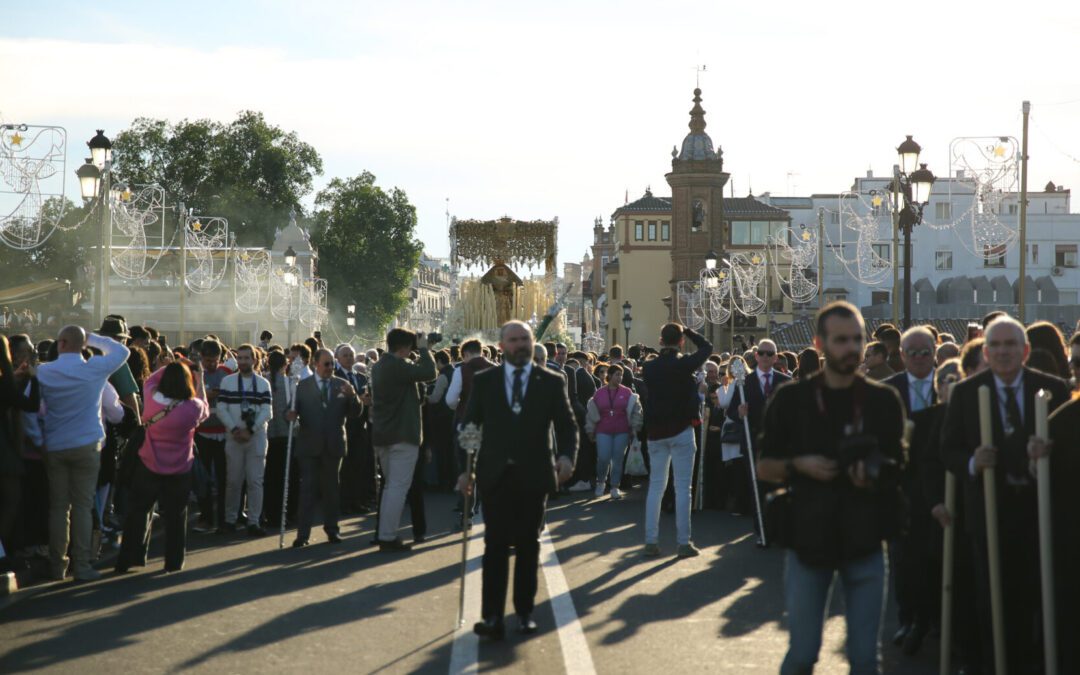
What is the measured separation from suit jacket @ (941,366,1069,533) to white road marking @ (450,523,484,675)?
9.07 feet

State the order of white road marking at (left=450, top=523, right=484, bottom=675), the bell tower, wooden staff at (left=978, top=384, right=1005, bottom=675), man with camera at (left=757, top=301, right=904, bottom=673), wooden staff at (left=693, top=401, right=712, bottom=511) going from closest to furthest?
1. man with camera at (left=757, top=301, right=904, bottom=673)
2. wooden staff at (left=978, top=384, right=1005, bottom=675)
3. white road marking at (left=450, top=523, right=484, bottom=675)
4. wooden staff at (left=693, top=401, right=712, bottom=511)
5. the bell tower

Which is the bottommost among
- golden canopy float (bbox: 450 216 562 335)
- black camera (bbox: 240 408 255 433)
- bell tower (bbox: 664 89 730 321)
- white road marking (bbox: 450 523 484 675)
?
white road marking (bbox: 450 523 484 675)

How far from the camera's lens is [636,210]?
109875 millimetres

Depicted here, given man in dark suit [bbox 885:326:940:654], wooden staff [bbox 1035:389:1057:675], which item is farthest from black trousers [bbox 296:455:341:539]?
wooden staff [bbox 1035:389:1057:675]

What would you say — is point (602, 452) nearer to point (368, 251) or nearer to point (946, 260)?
point (368, 251)

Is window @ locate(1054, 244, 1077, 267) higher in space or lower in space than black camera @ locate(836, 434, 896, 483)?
higher

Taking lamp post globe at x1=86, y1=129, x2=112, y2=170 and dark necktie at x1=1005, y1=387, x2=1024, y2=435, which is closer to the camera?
dark necktie at x1=1005, y1=387, x2=1024, y2=435

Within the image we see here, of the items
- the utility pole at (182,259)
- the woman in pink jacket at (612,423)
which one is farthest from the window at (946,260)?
the woman in pink jacket at (612,423)

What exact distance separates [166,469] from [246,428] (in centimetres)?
283

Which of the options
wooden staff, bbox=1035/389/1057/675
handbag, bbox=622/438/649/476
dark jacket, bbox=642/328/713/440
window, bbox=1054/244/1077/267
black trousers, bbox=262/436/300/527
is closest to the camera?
wooden staff, bbox=1035/389/1057/675

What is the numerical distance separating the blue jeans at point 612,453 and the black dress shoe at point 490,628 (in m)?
10.4

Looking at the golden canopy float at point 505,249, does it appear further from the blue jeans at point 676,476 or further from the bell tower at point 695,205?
the bell tower at point 695,205

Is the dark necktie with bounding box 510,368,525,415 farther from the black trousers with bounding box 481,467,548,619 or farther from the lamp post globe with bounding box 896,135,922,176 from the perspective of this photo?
the lamp post globe with bounding box 896,135,922,176

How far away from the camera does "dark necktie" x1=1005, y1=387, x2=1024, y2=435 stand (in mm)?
6734
